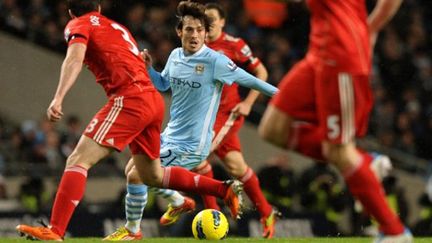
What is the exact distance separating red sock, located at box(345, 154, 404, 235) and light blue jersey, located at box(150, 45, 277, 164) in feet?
9.64

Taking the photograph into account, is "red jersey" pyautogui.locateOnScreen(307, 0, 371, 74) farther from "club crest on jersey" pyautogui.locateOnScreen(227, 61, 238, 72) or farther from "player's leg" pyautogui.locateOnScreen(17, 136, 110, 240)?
"club crest on jersey" pyautogui.locateOnScreen(227, 61, 238, 72)

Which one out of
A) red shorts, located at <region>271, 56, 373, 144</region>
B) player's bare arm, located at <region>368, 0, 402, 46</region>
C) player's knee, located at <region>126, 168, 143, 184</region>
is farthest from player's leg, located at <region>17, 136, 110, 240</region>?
player's bare arm, located at <region>368, 0, 402, 46</region>

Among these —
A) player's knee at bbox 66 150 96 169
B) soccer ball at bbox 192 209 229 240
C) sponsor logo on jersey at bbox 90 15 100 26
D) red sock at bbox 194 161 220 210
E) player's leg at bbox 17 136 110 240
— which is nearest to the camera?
player's leg at bbox 17 136 110 240

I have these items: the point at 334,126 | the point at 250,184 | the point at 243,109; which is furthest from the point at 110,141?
the point at 250,184

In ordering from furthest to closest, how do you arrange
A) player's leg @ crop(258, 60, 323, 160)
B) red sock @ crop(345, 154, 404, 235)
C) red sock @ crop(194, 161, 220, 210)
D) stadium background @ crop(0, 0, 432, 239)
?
stadium background @ crop(0, 0, 432, 239) → red sock @ crop(194, 161, 220, 210) → player's leg @ crop(258, 60, 323, 160) → red sock @ crop(345, 154, 404, 235)

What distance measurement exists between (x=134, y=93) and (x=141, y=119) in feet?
0.74

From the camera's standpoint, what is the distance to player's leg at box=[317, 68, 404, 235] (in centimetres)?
662

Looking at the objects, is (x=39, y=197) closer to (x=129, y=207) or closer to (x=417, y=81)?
(x=129, y=207)

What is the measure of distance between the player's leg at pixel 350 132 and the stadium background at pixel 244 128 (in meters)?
7.57

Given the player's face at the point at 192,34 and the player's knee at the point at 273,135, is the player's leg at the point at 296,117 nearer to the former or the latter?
the player's knee at the point at 273,135

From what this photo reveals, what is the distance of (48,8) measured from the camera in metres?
19.4

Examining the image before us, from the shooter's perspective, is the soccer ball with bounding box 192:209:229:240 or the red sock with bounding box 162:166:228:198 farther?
the soccer ball with bounding box 192:209:229:240

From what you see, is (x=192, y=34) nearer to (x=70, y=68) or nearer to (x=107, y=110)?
(x=107, y=110)

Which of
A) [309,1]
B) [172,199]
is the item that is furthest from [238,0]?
[309,1]
